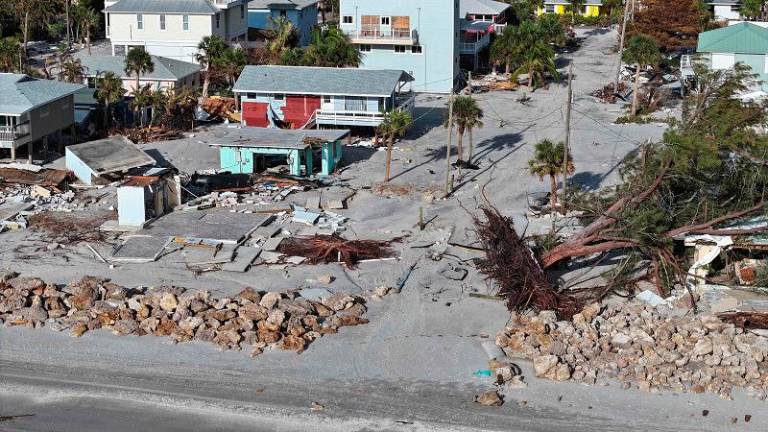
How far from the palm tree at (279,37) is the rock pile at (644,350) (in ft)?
116

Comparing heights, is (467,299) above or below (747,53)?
below

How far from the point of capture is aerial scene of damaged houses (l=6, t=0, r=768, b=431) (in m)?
26.1

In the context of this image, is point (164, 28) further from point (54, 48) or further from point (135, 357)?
point (135, 357)

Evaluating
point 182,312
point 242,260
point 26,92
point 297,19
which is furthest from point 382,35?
point 182,312

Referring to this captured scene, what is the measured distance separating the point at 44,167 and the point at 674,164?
2496cm

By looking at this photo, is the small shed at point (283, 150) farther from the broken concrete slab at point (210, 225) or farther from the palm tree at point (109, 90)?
the palm tree at point (109, 90)

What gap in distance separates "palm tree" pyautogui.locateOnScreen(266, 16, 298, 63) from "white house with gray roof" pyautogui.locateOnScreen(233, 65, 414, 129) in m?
9.63

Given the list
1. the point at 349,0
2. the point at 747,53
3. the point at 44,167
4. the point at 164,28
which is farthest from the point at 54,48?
the point at 747,53

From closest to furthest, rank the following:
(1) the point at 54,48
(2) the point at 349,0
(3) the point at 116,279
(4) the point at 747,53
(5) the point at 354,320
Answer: (5) the point at 354,320 < (3) the point at 116,279 < (4) the point at 747,53 < (2) the point at 349,0 < (1) the point at 54,48

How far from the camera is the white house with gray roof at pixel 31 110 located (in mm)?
44844

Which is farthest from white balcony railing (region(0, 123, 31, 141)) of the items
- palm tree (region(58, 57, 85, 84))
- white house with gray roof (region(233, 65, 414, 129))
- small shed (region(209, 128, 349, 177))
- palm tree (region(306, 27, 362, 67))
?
palm tree (region(306, 27, 362, 67))

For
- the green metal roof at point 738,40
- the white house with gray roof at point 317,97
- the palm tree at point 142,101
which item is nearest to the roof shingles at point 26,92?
the palm tree at point 142,101

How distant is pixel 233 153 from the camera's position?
4444 centimetres

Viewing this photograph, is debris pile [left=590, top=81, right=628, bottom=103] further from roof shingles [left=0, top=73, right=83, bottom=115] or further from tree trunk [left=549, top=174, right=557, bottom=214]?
roof shingles [left=0, top=73, right=83, bottom=115]
